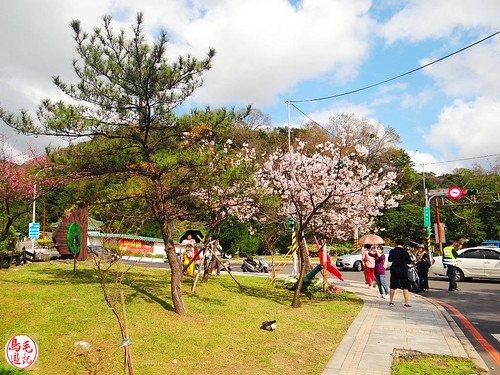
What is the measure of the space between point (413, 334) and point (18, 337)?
7186 millimetres

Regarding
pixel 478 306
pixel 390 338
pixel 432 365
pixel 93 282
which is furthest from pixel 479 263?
pixel 93 282

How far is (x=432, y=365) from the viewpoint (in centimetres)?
617

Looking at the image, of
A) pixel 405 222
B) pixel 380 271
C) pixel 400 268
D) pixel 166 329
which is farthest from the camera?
pixel 405 222

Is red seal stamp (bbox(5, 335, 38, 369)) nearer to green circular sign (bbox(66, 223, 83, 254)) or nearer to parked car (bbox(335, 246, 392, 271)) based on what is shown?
green circular sign (bbox(66, 223, 83, 254))

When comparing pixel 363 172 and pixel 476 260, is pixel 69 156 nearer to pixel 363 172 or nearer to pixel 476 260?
pixel 363 172

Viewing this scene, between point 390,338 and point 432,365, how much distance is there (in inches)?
66.9

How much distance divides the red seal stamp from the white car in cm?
1836

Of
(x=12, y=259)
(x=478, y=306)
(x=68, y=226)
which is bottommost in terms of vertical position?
(x=478, y=306)

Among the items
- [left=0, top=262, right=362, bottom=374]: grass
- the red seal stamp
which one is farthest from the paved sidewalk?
the red seal stamp

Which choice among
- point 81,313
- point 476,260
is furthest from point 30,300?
point 476,260

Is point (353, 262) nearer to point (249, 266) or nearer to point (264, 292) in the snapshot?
point (249, 266)

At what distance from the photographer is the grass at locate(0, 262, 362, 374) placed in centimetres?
580

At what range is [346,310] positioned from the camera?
10.8 meters

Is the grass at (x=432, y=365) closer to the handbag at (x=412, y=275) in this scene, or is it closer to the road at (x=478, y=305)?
the road at (x=478, y=305)
